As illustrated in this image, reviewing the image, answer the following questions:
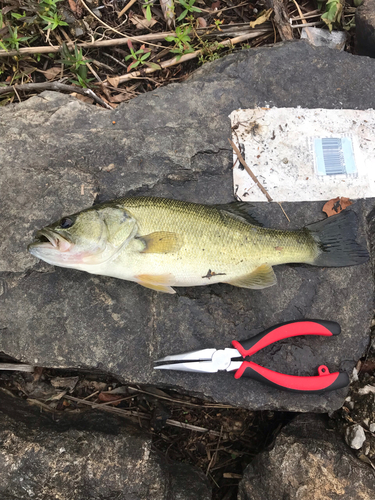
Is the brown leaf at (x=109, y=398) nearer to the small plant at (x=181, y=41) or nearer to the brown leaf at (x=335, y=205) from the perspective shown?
the brown leaf at (x=335, y=205)

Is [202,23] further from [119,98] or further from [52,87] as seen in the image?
[52,87]

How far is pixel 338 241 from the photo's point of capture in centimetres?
393

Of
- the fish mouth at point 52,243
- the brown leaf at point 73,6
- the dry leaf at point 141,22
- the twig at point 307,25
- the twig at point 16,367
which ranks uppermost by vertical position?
the brown leaf at point 73,6

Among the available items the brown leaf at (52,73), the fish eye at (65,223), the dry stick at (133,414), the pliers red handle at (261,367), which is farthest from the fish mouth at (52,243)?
the brown leaf at (52,73)

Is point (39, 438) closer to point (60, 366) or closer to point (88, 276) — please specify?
point (60, 366)

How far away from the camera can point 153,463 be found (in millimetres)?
3811

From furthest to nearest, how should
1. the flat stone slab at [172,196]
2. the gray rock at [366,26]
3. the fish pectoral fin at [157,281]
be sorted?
the gray rock at [366,26]
the flat stone slab at [172,196]
the fish pectoral fin at [157,281]

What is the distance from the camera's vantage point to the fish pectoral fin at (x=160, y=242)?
3584mm

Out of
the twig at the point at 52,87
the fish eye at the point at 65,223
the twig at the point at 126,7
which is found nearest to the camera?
the fish eye at the point at 65,223

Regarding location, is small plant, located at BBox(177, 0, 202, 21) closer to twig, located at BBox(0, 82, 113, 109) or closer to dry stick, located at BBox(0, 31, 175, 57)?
dry stick, located at BBox(0, 31, 175, 57)

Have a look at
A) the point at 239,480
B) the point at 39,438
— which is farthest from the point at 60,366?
the point at 239,480

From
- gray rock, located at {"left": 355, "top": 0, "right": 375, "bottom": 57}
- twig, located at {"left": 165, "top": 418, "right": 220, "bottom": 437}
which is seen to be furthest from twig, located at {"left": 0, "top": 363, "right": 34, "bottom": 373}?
gray rock, located at {"left": 355, "top": 0, "right": 375, "bottom": 57}

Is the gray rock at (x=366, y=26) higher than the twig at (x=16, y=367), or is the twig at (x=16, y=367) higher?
the gray rock at (x=366, y=26)

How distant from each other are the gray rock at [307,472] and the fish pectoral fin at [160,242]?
7.57ft
